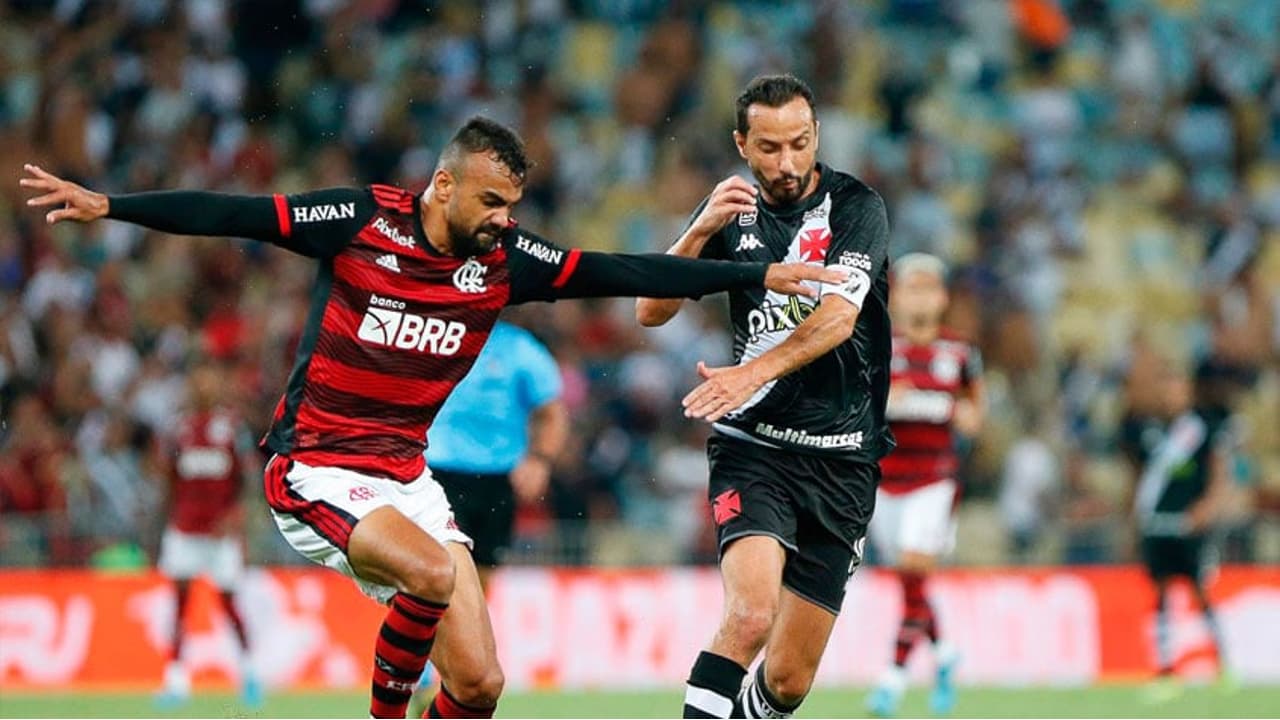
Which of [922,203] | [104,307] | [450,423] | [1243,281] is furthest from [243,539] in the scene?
[1243,281]

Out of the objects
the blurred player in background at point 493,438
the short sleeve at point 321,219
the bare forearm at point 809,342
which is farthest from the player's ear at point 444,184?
the blurred player in background at point 493,438

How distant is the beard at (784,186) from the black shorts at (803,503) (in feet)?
3.18

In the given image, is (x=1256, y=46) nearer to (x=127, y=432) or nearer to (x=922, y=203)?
(x=922, y=203)

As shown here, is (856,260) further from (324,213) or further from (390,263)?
(324,213)

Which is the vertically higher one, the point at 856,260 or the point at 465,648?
the point at 856,260

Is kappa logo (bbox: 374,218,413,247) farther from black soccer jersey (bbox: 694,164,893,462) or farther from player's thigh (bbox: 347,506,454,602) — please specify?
black soccer jersey (bbox: 694,164,893,462)

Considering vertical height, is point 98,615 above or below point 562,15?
below

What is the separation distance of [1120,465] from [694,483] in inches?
157

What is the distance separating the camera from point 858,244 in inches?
318

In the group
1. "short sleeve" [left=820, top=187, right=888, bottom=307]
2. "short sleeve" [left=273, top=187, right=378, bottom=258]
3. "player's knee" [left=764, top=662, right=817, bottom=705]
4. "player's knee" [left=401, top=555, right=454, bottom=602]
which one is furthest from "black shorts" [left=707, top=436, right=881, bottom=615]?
"short sleeve" [left=273, top=187, right=378, bottom=258]

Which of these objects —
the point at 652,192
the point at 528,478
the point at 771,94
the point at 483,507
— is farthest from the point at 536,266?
the point at 652,192

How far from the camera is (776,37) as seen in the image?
21.7 m

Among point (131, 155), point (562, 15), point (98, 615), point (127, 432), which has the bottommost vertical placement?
point (98, 615)

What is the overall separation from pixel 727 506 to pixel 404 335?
1.40 meters
